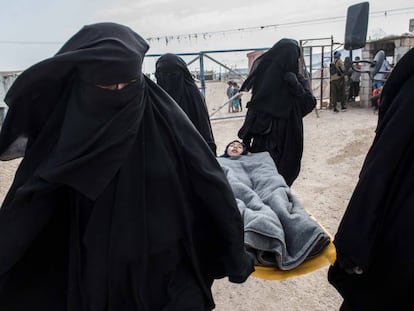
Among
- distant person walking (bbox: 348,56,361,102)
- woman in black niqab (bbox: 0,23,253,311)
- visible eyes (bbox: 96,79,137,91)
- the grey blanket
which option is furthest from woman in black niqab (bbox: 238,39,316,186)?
distant person walking (bbox: 348,56,361,102)

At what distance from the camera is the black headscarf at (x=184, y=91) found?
3832 millimetres

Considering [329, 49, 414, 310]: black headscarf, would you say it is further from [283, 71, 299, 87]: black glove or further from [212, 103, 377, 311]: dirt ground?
[283, 71, 299, 87]: black glove

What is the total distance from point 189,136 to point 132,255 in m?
0.52

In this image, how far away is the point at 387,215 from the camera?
5.28 feet

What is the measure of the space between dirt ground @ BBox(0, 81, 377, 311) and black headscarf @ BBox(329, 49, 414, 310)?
122cm

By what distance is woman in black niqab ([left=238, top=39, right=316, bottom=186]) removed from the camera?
11.3ft

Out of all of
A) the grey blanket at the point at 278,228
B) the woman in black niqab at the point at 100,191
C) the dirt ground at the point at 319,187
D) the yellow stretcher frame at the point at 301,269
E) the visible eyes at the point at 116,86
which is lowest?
the dirt ground at the point at 319,187

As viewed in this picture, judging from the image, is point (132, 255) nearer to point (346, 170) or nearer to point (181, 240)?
point (181, 240)

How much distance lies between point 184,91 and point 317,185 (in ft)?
8.45

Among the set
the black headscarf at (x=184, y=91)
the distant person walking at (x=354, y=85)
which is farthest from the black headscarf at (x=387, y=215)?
the distant person walking at (x=354, y=85)

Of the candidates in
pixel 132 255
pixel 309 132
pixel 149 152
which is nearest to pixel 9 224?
A: pixel 132 255

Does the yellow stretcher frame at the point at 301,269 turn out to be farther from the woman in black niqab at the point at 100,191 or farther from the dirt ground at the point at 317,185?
the dirt ground at the point at 317,185

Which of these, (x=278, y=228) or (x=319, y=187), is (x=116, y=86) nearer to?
(x=278, y=228)

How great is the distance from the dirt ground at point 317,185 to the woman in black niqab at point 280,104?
108 centimetres
